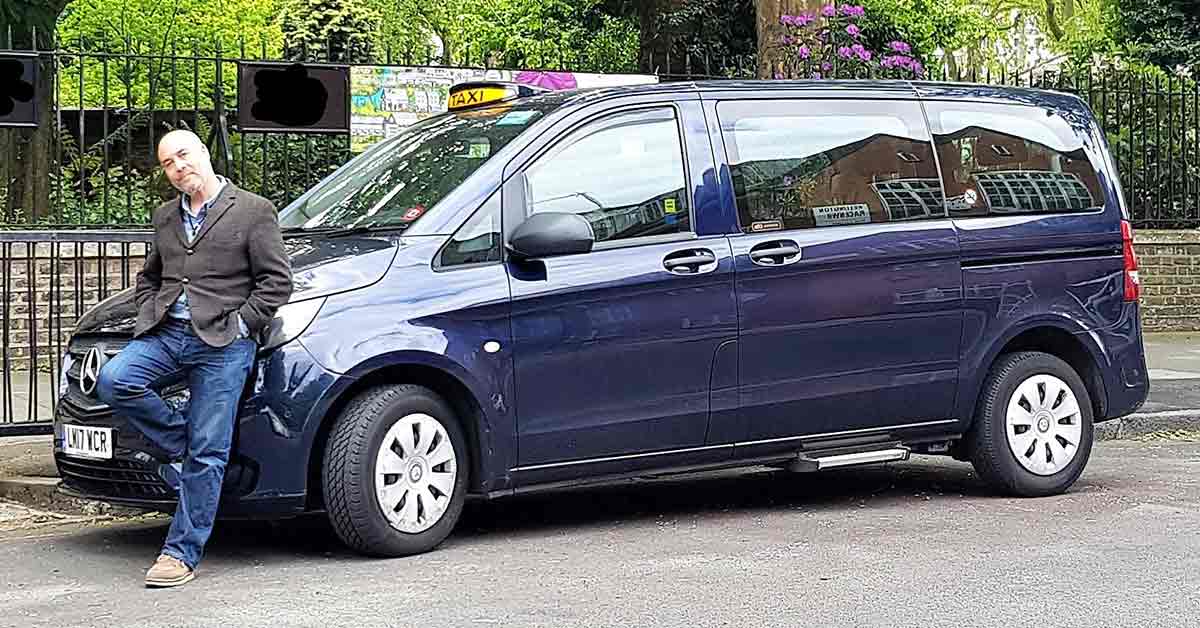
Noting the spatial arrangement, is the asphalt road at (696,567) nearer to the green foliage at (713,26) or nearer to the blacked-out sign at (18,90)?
the blacked-out sign at (18,90)

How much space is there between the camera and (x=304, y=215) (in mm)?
7887

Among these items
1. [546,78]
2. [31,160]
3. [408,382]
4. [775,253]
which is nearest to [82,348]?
[408,382]

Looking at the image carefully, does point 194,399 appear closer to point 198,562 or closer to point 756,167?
point 198,562

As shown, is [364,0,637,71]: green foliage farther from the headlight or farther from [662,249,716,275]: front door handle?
the headlight

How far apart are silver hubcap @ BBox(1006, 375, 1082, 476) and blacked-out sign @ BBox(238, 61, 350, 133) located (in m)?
5.98

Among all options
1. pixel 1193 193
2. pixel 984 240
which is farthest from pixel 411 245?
pixel 1193 193

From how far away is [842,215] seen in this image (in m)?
7.95

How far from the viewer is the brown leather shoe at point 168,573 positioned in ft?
21.1

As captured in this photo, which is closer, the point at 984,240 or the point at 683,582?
the point at 683,582

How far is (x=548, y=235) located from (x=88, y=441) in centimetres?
197

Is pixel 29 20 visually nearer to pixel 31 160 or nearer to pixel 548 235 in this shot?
pixel 31 160

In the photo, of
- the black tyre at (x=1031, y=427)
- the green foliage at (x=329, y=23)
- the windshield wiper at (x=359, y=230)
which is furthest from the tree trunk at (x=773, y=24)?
the green foliage at (x=329, y=23)

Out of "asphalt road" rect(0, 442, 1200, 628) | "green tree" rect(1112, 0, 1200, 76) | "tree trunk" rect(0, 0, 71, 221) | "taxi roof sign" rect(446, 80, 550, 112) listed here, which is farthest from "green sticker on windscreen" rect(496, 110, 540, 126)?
"green tree" rect(1112, 0, 1200, 76)

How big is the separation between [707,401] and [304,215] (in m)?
1.98
